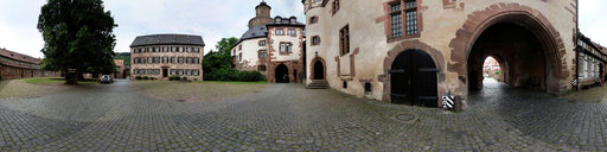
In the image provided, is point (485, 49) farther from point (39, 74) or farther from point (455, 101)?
point (39, 74)

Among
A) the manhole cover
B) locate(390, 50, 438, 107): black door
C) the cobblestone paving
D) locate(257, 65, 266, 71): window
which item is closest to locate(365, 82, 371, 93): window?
locate(390, 50, 438, 107): black door

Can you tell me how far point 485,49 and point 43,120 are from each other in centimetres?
2649

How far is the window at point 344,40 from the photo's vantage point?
13352 millimetres

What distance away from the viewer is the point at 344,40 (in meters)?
13.7

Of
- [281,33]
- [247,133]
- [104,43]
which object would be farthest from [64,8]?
[247,133]

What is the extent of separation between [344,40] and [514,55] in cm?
1562

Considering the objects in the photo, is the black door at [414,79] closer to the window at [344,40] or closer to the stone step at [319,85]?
the window at [344,40]

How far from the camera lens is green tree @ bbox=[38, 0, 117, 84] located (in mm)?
16094

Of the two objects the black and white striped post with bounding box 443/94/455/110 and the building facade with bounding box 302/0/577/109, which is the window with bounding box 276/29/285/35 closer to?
the building facade with bounding box 302/0/577/109

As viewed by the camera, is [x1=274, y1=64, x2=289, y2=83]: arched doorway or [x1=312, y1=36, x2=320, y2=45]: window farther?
[x1=274, y1=64, x2=289, y2=83]: arched doorway

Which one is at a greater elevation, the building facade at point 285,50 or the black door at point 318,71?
the building facade at point 285,50

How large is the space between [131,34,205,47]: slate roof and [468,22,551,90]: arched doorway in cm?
4724

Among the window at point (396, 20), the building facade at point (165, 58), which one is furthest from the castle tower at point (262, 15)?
the window at point (396, 20)

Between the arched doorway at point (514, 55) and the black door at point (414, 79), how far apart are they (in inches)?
397
